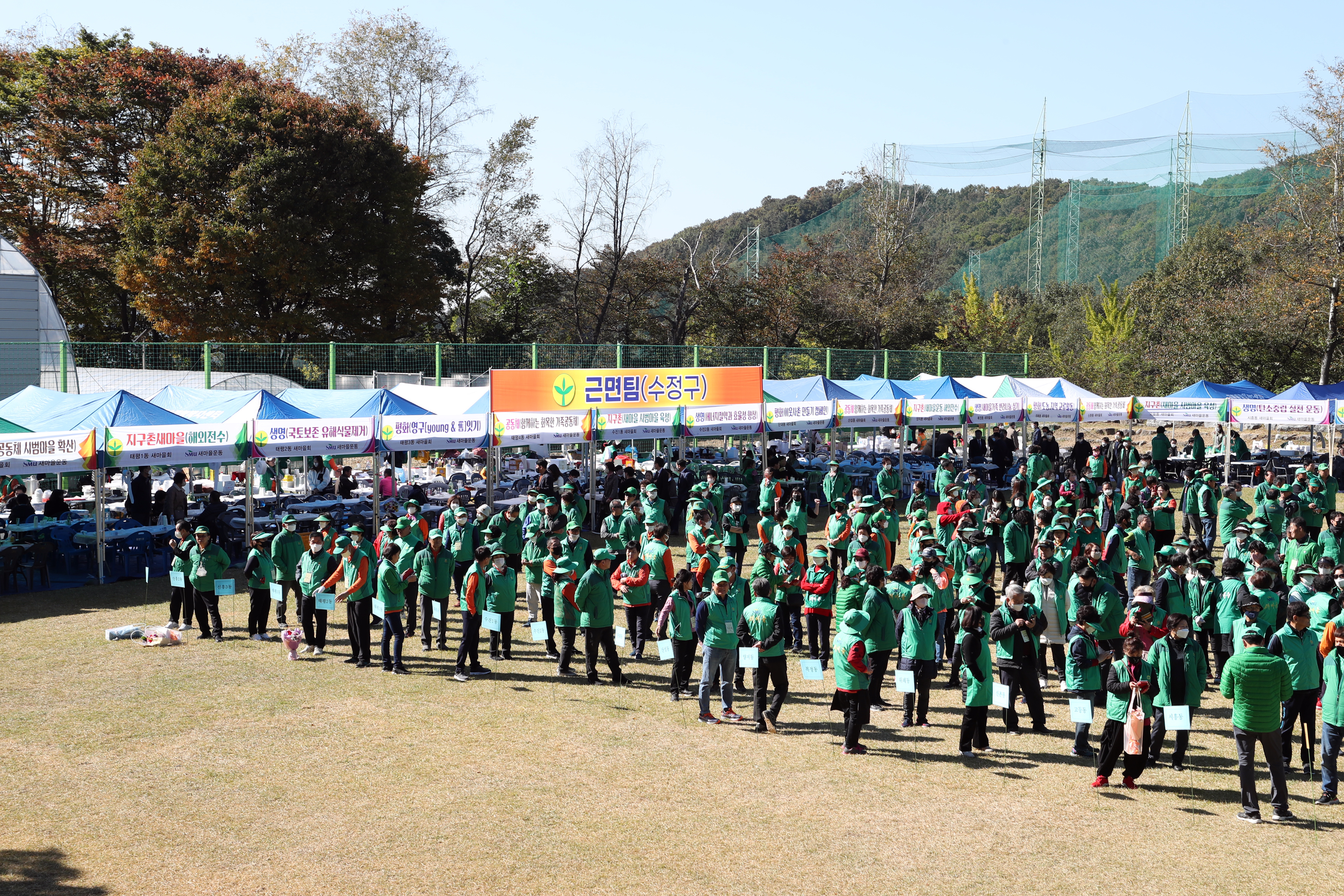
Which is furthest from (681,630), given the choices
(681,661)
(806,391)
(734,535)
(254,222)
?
(254,222)

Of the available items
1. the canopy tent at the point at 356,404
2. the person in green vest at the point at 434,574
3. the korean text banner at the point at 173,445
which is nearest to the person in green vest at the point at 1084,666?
the person in green vest at the point at 434,574

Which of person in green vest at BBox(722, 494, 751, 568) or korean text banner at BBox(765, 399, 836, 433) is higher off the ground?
korean text banner at BBox(765, 399, 836, 433)

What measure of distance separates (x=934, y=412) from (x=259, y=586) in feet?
54.6

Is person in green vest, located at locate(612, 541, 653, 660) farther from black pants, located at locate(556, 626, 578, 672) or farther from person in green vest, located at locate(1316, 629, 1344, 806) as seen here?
person in green vest, located at locate(1316, 629, 1344, 806)

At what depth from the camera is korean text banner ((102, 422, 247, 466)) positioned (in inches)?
626

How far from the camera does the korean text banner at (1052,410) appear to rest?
26469 millimetres

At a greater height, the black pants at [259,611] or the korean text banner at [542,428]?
the korean text banner at [542,428]

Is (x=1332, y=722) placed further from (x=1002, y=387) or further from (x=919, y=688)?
(x=1002, y=387)

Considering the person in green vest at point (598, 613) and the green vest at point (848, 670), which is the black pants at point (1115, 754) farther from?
the person in green vest at point (598, 613)

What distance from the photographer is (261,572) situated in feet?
43.1

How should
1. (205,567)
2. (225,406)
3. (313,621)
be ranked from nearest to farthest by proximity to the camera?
(313,621) < (205,567) < (225,406)

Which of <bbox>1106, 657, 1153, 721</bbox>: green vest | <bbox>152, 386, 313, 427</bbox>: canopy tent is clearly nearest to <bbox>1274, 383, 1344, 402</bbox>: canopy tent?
<bbox>1106, 657, 1153, 721</bbox>: green vest

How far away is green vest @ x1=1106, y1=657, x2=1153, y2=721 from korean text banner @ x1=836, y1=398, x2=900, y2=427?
51.4 ft

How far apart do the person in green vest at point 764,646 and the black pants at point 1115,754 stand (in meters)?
2.83
